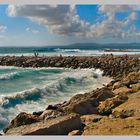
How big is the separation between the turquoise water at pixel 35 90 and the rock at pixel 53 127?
62.5 inches

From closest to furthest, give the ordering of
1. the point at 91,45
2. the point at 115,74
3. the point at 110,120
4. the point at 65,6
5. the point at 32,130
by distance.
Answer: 1. the point at 32,130
2. the point at 110,120
3. the point at 65,6
4. the point at 91,45
5. the point at 115,74

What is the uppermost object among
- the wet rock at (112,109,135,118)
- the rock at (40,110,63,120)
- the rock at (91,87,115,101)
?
the rock at (91,87,115,101)

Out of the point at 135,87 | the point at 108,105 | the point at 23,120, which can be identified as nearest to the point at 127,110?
the point at 108,105

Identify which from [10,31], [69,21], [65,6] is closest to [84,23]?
[69,21]

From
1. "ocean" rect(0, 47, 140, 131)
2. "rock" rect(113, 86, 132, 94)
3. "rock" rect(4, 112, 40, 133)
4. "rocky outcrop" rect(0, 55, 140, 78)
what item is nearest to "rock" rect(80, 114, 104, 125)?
"rock" rect(4, 112, 40, 133)

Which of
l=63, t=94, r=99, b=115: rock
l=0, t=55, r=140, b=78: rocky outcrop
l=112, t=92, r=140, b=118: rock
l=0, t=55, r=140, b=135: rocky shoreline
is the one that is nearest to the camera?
l=0, t=55, r=140, b=135: rocky shoreline

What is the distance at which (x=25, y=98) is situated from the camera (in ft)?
33.1

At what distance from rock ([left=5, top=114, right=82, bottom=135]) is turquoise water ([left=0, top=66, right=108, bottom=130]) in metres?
1.59

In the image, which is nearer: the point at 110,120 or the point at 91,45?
the point at 110,120

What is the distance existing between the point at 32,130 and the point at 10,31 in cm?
301

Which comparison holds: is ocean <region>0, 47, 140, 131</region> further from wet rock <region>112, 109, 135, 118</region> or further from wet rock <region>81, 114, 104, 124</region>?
wet rock <region>112, 109, 135, 118</region>

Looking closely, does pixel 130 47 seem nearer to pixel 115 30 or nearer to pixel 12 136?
pixel 115 30

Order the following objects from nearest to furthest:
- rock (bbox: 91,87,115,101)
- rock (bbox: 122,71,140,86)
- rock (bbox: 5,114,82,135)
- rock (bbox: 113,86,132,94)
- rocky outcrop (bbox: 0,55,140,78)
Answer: rock (bbox: 5,114,82,135) < rock (bbox: 91,87,115,101) < rock (bbox: 113,86,132,94) < rock (bbox: 122,71,140,86) < rocky outcrop (bbox: 0,55,140,78)

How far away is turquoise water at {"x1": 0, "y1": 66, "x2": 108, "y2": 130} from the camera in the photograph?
29.7ft
